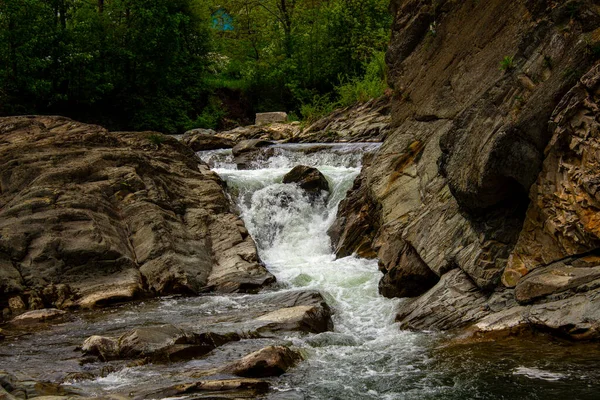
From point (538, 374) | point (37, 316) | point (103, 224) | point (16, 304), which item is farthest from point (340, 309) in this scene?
point (16, 304)

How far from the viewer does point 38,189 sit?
13867 millimetres

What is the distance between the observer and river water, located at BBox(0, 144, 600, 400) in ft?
22.5

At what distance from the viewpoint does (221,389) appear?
6738mm

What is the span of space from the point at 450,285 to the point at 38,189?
29.6 ft

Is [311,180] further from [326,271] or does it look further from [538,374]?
[538,374]

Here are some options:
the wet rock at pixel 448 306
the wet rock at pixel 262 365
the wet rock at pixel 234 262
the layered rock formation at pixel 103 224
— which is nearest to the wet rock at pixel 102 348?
the wet rock at pixel 262 365

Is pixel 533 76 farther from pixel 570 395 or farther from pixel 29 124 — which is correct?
pixel 29 124

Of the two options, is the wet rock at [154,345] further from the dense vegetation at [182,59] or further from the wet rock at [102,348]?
the dense vegetation at [182,59]

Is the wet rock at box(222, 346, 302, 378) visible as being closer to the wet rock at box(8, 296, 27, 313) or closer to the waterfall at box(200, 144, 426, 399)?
the waterfall at box(200, 144, 426, 399)

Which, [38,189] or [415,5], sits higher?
[415,5]

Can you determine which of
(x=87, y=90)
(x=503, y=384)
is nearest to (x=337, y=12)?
(x=87, y=90)

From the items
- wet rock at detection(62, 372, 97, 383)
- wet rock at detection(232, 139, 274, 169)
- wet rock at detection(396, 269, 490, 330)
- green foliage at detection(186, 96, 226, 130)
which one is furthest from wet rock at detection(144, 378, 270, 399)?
green foliage at detection(186, 96, 226, 130)

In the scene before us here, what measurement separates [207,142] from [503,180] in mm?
16356

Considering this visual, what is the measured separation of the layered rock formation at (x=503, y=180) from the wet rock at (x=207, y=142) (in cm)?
1185
